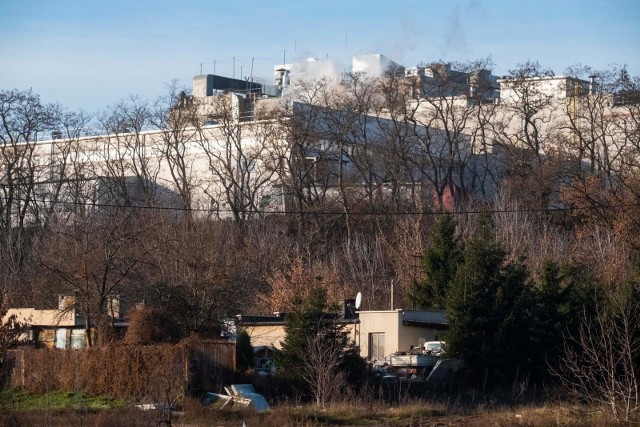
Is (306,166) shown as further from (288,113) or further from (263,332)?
(263,332)

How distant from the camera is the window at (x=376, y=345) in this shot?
4016 centimetres

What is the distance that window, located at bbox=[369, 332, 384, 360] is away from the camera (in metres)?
40.2

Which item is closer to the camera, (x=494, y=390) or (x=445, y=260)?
(x=494, y=390)

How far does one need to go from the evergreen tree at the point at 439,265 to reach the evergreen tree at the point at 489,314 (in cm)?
679

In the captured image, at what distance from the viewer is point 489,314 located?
125ft

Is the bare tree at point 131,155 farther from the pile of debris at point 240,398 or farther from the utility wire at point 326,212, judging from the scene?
the pile of debris at point 240,398

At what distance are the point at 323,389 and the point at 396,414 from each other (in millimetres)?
2834

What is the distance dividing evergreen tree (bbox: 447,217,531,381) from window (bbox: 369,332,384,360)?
339 cm

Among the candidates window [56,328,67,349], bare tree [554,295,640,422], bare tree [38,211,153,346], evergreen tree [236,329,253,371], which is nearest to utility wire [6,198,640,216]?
bare tree [38,211,153,346]

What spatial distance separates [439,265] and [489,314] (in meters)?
8.71

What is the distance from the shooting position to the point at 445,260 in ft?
152

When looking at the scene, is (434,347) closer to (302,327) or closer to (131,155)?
(302,327)

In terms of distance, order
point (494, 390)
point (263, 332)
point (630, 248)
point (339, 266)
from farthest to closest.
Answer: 1. point (339, 266)
2. point (630, 248)
3. point (263, 332)
4. point (494, 390)

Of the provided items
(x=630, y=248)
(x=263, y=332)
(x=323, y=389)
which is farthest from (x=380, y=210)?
(x=323, y=389)
